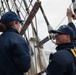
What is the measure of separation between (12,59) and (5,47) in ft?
0.39

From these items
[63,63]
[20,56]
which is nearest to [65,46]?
[63,63]

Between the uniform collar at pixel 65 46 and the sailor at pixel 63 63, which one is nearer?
the sailor at pixel 63 63

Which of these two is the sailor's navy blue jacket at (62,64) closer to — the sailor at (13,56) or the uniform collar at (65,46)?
the uniform collar at (65,46)

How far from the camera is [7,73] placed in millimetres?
3230

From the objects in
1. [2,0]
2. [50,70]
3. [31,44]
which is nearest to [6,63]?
[50,70]

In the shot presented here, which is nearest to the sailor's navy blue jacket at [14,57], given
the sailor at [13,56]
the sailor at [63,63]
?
the sailor at [13,56]

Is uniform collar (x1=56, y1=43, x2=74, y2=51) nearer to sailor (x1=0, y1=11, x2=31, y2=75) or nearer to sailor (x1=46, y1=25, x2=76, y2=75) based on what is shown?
sailor (x1=46, y1=25, x2=76, y2=75)

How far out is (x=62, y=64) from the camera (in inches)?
125

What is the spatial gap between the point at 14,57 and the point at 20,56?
6 centimetres

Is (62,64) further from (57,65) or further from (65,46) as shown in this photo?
(65,46)

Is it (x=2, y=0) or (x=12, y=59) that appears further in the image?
(x=2, y=0)

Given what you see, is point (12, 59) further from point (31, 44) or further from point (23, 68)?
point (31, 44)

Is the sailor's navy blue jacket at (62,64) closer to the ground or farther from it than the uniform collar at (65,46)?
closer to the ground

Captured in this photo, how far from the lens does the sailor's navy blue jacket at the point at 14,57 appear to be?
3236 mm
